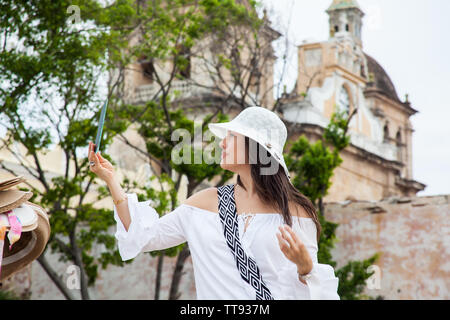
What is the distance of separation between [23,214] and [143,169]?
12.0 m

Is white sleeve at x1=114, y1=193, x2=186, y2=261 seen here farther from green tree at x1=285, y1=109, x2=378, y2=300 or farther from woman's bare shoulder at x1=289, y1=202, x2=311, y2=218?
green tree at x1=285, y1=109, x2=378, y2=300

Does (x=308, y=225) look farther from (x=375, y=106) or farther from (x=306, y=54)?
(x=375, y=106)

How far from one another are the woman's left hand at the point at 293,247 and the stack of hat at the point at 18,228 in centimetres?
121

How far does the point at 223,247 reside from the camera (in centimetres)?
311

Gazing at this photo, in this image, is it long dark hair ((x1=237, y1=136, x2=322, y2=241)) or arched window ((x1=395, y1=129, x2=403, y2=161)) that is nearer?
long dark hair ((x1=237, y1=136, x2=322, y2=241))

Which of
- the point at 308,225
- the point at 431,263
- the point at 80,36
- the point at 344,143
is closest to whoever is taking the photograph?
the point at 308,225

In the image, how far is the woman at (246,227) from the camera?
2.99 meters

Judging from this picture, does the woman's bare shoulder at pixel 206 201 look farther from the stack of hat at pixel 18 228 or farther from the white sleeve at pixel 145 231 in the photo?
the stack of hat at pixel 18 228

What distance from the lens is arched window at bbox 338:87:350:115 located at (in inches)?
883

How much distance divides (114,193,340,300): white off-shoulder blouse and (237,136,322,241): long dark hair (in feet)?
0.19

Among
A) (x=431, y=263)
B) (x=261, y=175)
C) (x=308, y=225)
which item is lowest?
(x=431, y=263)

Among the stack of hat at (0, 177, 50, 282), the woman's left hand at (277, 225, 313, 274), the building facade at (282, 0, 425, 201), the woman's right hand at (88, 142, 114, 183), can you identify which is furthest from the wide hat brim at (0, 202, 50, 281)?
the building facade at (282, 0, 425, 201)
